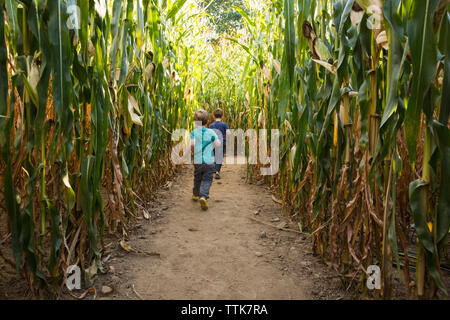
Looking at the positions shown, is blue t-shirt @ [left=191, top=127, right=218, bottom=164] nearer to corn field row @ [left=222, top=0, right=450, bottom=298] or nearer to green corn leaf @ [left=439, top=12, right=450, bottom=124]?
corn field row @ [left=222, top=0, right=450, bottom=298]

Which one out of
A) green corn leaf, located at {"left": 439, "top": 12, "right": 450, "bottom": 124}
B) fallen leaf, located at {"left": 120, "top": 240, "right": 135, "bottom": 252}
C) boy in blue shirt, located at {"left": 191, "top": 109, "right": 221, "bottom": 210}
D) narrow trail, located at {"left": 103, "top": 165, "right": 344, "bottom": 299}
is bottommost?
narrow trail, located at {"left": 103, "top": 165, "right": 344, "bottom": 299}

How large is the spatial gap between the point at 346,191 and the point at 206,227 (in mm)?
1297

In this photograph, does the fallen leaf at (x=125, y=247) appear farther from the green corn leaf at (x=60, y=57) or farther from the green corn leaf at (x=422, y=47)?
the green corn leaf at (x=422, y=47)

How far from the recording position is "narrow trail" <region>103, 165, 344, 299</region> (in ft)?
4.93

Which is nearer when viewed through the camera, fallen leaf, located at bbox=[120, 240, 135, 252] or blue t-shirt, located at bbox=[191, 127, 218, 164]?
fallen leaf, located at bbox=[120, 240, 135, 252]

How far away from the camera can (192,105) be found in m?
4.93

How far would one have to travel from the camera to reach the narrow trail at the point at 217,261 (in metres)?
1.50

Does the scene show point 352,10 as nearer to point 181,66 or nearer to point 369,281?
point 369,281

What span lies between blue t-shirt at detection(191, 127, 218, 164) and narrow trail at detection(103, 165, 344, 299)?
54 centimetres

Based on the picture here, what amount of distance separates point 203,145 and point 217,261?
1619mm

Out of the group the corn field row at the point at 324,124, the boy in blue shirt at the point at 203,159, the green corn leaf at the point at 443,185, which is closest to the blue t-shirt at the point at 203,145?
the boy in blue shirt at the point at 203,159

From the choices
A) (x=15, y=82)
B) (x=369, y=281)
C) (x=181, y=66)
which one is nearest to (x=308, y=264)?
(x=369, y=281)

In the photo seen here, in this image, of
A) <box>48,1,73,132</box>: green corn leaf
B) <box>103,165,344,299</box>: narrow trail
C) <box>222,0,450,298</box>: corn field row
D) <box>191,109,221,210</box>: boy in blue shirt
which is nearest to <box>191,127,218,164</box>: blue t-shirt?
<box>191,109,221,210</box>: boy in blue shirt
